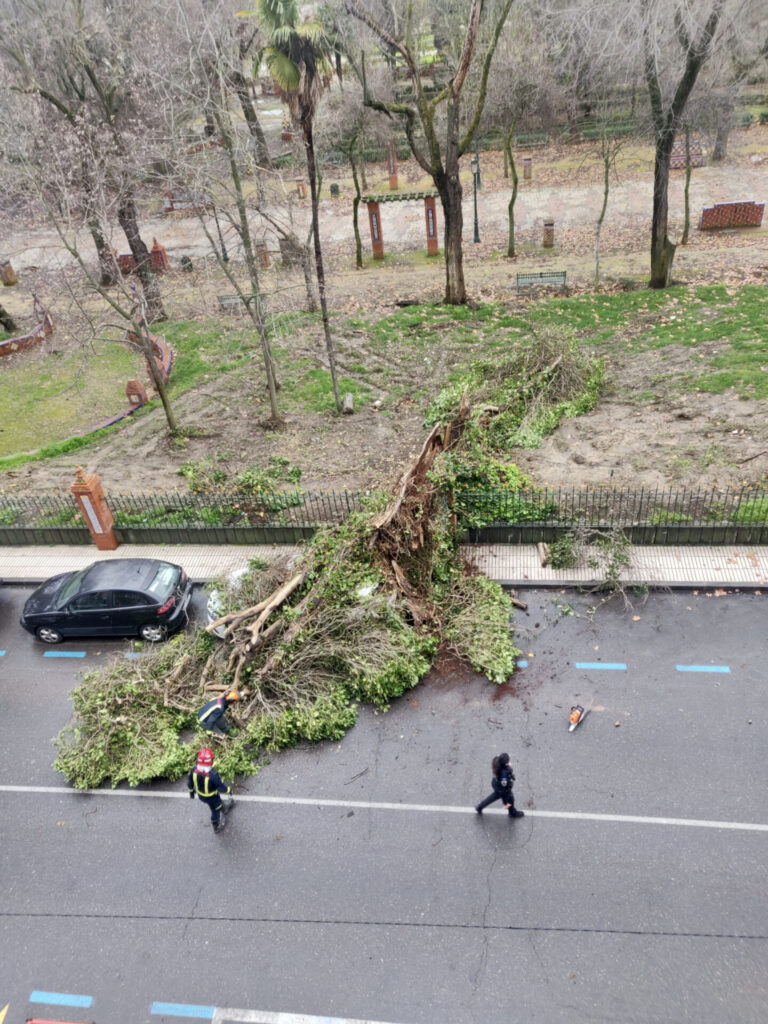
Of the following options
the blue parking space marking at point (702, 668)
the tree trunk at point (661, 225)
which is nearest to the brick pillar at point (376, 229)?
the tree trunk at point (661, 225)

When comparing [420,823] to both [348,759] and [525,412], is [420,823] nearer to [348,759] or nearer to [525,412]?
[348,759]

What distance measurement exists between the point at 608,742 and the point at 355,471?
9471 mm

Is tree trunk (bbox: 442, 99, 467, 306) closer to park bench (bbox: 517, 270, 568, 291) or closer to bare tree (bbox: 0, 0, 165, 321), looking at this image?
park bench (bbox: 517, 270, 568, 291)

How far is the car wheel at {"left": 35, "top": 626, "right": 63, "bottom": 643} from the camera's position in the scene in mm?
13625

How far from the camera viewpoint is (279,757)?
35.9ft

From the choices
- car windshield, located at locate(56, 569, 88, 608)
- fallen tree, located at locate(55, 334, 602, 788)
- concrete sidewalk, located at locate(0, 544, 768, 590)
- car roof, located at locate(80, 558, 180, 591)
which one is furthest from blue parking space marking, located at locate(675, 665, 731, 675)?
car windshield, located at locate(56, 569, 88, 608)

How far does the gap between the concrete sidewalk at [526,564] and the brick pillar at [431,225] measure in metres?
21.7

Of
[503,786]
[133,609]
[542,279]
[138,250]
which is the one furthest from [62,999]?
[138,250]

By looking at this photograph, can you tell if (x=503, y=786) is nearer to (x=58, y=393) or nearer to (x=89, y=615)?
(x=89, y=615)

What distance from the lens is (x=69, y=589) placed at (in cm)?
1377

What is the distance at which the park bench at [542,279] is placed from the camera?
27141 millimetres

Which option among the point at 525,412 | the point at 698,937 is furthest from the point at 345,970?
the point at 525,412

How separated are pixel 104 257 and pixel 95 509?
17.0m

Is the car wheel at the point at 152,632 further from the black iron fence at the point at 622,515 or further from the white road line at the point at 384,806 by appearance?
the black iron fence at the point at 622,515
